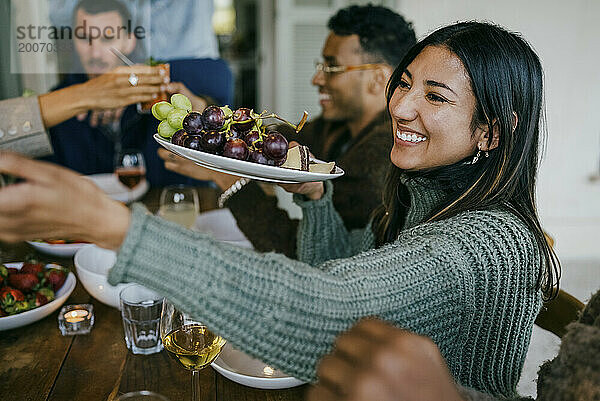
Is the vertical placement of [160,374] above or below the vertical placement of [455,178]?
below

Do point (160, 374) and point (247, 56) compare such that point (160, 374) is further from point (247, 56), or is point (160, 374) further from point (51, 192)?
point (247, 56)

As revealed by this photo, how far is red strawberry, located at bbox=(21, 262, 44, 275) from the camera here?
4.18 feet

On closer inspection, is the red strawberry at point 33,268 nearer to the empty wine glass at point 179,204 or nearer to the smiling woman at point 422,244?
the empty wine glass at point 179,204

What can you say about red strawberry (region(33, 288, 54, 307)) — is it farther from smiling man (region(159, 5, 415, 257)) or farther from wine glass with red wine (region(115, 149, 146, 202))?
wine glass with red wine (region(115, 149, 146, 202))

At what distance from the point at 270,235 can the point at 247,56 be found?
190 inches

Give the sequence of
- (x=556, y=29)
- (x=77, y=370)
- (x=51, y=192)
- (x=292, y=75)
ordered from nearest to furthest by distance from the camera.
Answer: (x=51, y=192)
(x=77, y=370)
(x=556, y=29)
(x=292, y=75)

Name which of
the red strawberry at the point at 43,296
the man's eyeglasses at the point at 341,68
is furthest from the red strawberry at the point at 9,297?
the man's eyeglasses at the point at 341,68

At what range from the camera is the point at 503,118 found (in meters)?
1.00

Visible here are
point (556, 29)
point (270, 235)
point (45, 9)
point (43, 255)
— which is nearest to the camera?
point (43, 255)

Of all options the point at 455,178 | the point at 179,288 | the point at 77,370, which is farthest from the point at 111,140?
the point at 179,288

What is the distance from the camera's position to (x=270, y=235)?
5.48 ft

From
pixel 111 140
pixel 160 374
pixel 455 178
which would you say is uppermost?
pixel 455 178

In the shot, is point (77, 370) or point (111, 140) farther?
point (111, 140)

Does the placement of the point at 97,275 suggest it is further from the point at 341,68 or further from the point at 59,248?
the point at 341,68
